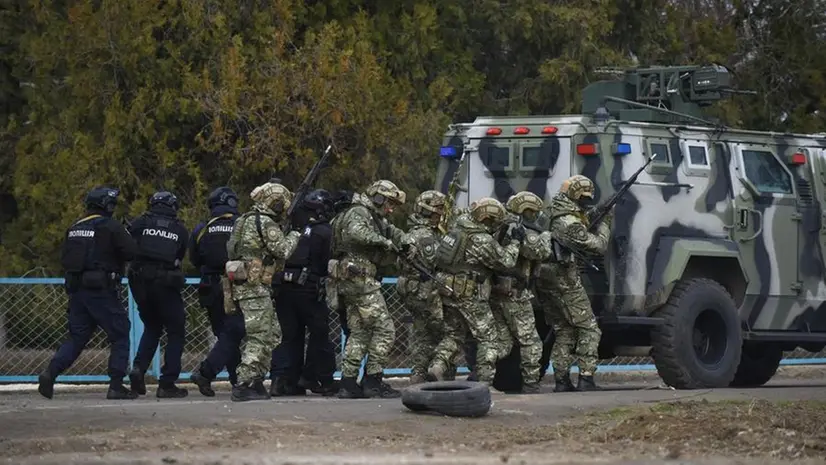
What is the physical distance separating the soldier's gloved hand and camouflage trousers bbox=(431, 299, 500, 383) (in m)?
0.61

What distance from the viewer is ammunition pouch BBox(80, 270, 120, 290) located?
14.1m

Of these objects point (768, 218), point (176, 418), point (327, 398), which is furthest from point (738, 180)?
point (176, 418)

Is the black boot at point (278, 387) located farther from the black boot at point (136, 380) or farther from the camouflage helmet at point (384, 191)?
the camouflage helmet at point (384, 191)

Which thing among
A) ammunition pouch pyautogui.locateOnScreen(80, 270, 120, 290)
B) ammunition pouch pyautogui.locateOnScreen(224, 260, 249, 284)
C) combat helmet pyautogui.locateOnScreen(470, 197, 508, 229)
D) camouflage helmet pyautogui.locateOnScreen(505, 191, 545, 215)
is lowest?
ammunition pouch pyautogui.locateOnScreen(80, 270, 120, 290)

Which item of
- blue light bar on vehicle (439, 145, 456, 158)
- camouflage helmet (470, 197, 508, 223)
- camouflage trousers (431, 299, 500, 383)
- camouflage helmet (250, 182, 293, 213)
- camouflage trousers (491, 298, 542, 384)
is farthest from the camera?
blue light bar on vehicle (439, 145, 456, 158)

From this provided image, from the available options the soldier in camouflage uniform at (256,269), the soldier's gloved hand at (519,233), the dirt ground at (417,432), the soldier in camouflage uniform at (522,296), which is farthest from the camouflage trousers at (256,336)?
the soldier's gloved hand at (519,233)

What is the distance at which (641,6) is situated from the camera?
2280 centimetres

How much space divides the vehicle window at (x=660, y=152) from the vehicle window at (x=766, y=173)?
984mm

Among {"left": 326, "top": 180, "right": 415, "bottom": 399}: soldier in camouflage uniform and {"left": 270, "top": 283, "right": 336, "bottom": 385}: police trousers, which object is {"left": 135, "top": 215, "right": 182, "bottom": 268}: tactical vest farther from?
{"left": 326, "top": 180, "right": 415, "bottom": 399}: soldier in camouflage uniform

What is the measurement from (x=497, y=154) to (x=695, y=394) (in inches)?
110

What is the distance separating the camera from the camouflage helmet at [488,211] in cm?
1400

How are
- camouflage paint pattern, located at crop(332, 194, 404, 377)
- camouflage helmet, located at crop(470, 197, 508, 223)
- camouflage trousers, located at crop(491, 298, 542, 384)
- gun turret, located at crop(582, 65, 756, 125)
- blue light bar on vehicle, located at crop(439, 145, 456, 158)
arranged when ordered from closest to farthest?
camouflage paint pattern, located at crop(332, 194, 404, 377)
camouflage helmet, located at crop(470, 197, 508, 223)
camouflage trousers, located at crop(491, 298, 542, 384)
blue light bar on vehicle, located at crop(439, 145, 456, 158)
gun turret, located at crop(582, 65, 756, 125)

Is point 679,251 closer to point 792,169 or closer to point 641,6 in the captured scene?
point 792,169

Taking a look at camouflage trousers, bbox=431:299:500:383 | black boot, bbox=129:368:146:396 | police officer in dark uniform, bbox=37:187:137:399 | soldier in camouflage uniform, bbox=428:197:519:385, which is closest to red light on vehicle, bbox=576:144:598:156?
soldier in camouflage uniform, bbox=428:197:519:385
